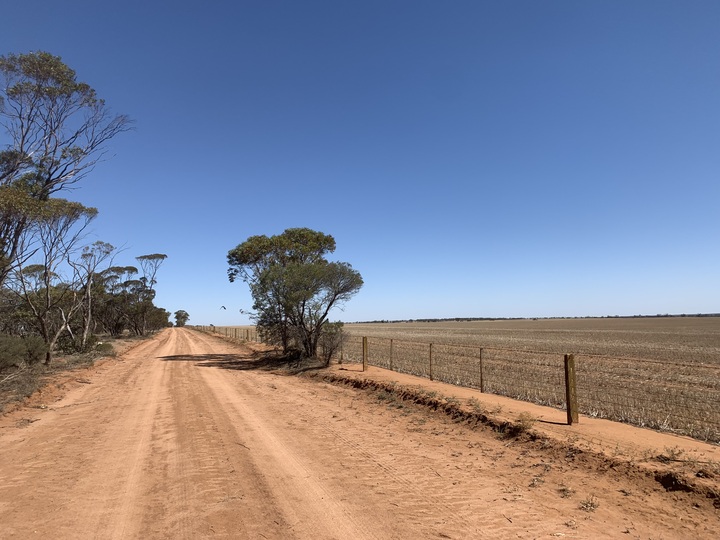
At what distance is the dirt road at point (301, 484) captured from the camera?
4656 millimetres

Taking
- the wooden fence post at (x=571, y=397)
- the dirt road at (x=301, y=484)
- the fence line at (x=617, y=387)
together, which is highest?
the wooden fence post at (x=571, y=397)

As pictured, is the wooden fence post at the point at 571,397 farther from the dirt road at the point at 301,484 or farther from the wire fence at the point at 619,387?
the dirt road at the point at 301,484

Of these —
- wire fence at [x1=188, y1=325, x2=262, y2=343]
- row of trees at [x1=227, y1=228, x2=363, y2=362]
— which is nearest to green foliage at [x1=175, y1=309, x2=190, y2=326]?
wire fence at [x1=188, y1=325, x2=262, y2=343]

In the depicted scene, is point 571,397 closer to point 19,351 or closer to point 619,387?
point 619,387

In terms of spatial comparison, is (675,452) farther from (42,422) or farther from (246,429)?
(42,422)

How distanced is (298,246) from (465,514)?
84.5ft

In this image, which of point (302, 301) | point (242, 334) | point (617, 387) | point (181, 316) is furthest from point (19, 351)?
point (181, 316)

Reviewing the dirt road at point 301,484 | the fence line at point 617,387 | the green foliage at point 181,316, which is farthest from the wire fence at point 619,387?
the green foliage at point 181,316

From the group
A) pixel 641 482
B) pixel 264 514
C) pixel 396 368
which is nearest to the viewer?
pixel 264 514

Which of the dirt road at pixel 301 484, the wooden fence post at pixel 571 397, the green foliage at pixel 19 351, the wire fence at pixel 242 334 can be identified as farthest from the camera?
the wire fence at pixel 242 334

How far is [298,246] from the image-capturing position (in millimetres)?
29750

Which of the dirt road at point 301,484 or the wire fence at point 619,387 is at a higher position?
the dirt road at point 301,484

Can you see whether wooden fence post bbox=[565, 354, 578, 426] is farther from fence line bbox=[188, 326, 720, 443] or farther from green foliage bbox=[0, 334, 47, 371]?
green foliage bbox=[0, 334, 47, 371]

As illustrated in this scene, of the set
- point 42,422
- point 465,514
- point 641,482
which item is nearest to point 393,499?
point 465,514
